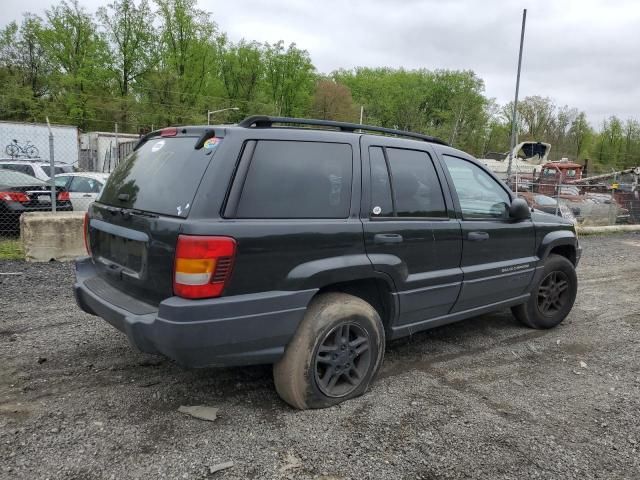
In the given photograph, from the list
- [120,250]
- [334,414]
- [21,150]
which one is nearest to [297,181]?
[120,250]

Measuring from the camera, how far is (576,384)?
151 inches

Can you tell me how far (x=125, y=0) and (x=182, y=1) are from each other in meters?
5.30

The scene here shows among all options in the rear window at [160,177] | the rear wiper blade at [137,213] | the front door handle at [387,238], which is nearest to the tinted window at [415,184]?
the front door handle at [387,238]

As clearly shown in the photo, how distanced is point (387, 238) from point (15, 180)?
8.62m

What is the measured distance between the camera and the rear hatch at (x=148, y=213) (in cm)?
281

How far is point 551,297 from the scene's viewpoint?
5094 millimetres

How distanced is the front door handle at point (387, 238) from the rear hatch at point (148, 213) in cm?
121

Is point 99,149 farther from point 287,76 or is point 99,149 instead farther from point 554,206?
point 287,76

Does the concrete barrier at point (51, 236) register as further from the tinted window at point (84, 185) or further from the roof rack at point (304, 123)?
the roof rack at point (304, 123)

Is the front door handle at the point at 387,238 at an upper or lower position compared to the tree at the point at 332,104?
lower

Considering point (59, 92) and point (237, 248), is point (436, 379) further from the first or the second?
point (59, 92)

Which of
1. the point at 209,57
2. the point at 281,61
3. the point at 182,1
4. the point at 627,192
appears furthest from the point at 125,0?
the point at 627,192

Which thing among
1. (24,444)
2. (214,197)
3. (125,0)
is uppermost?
(125,0)

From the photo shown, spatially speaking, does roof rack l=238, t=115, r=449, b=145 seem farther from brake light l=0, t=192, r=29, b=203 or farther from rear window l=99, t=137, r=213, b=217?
brake light l=0, t=192, r=29, b=203
